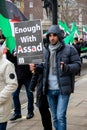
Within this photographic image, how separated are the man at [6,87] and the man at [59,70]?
1.06 meters

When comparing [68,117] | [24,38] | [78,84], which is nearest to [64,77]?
[24,38]

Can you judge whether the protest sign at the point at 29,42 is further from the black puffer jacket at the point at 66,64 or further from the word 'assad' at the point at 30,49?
the black puffer jacket at the point at 66,64

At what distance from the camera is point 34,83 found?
6102 millimetres

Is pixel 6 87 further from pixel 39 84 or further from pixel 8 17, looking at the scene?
pixel 8 17

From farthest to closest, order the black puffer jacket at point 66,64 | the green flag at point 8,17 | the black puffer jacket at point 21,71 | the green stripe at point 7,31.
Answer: the green stripe at point 7,31
the black puffer jacket at point 21,71
the green flag at point 8,17
the black puffer jacket at point 66,64

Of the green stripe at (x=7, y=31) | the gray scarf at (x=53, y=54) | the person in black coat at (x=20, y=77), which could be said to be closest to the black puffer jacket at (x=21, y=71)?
the person in black coat at (x=20, y=77)

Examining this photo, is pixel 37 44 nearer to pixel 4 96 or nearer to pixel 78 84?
pixel 4 96

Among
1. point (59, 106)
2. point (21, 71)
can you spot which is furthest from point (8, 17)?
point (59, 106)

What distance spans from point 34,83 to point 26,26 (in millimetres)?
824

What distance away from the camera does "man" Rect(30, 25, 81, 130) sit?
5.56 meters

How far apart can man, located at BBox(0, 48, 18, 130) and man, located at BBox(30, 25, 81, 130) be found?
1059 millimetres

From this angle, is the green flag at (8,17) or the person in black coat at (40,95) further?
the green flag at (8,17)

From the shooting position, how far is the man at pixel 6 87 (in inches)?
177

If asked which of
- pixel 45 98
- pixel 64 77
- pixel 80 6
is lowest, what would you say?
pixel 80 6
